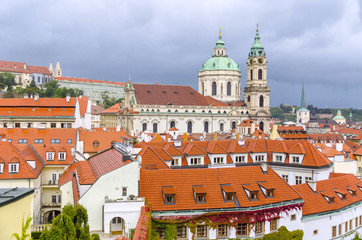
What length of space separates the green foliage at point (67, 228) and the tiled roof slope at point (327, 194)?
18.8 m

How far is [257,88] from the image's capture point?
125188mm

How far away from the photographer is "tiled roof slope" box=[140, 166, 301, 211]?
26.6 m

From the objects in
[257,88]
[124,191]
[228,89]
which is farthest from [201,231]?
[228,89]

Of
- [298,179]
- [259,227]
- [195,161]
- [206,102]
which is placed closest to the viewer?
[259,227]

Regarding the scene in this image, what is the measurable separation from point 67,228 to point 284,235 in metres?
17.8

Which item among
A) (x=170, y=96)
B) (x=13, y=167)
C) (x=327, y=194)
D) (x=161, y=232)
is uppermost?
(x=170, y=96)

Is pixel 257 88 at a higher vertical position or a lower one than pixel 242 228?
higher

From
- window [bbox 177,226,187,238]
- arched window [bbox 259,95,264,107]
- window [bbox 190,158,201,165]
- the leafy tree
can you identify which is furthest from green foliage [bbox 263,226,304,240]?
the leafy tree

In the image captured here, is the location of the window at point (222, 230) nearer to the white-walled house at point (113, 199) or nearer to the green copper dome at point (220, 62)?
the white-walled house at point (113, 199)

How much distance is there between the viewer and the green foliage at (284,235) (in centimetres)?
2767

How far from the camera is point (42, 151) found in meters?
41.9

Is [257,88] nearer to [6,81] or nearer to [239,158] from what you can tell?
[239,158]

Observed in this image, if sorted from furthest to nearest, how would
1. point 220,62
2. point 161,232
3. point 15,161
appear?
1. point 220,62
2. point 15,161
3. point 161,232

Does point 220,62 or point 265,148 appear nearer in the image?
point 265,148
